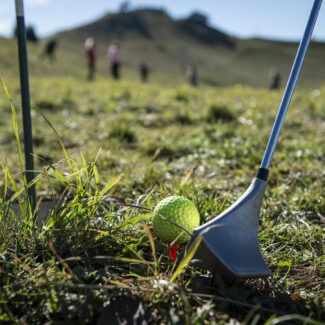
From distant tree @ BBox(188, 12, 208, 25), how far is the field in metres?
91.3

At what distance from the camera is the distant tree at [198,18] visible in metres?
88.8

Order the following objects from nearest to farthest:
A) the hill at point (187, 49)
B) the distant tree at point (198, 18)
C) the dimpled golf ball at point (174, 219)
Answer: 1. the dimpled golf ball at point (174, 219)
2. the hill at point (187, 49)
3. the distant tree at point (198, 18)

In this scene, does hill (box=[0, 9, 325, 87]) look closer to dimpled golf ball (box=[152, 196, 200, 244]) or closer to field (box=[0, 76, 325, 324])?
field (box=[0, 76, 325, 324])

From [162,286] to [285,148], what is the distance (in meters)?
2.79

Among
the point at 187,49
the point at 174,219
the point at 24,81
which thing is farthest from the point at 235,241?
the point at 187,49

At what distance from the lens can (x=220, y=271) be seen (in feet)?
4.79

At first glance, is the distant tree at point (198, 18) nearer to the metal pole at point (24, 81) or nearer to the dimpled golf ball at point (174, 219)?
the metal pole at point (24, 81)

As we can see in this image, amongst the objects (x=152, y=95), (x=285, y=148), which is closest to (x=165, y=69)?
(x=152, y=95)

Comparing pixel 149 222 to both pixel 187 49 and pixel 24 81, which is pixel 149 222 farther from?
pixel 187 49

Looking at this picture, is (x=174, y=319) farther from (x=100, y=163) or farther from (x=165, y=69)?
(x=165, y=69)

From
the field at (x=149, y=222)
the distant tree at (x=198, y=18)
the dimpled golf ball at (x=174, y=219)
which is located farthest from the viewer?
the distant tree at (x=198, y=18)

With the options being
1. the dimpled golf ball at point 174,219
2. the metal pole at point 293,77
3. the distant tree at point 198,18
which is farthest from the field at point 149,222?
the distant tree at point 198,18

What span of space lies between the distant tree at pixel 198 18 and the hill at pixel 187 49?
0.09ft

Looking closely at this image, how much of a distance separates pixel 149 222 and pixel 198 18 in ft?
317
